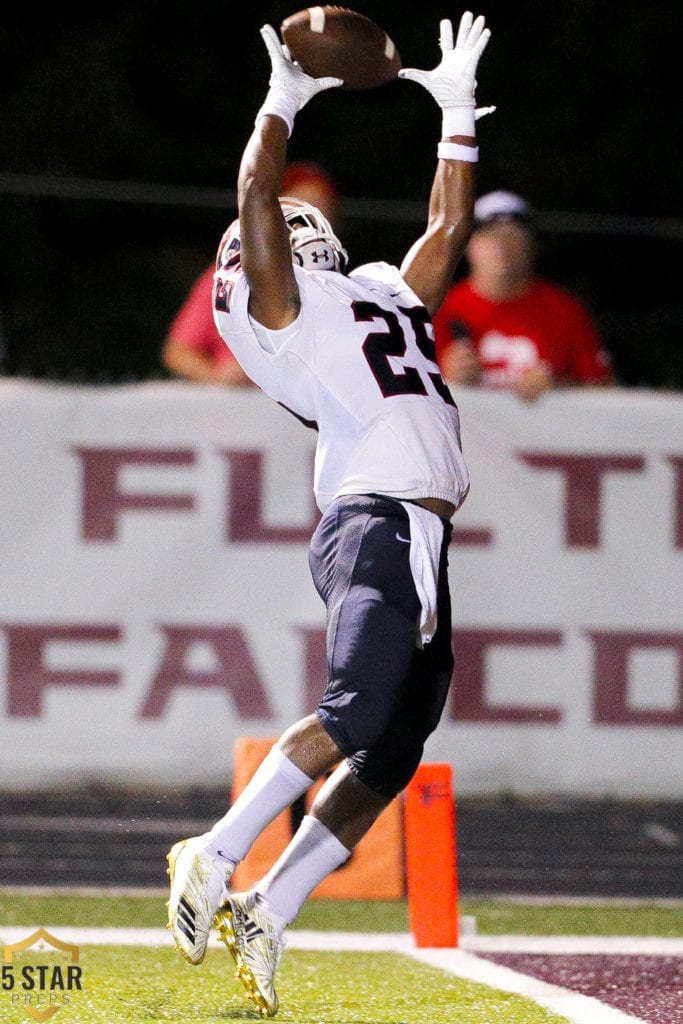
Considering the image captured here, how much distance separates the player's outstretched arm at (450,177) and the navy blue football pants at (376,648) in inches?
32.0

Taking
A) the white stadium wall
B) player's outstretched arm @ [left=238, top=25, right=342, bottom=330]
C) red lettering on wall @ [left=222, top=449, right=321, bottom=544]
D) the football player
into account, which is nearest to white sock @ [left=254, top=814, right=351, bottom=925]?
the football player

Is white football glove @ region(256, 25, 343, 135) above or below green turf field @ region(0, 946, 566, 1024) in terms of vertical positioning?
above

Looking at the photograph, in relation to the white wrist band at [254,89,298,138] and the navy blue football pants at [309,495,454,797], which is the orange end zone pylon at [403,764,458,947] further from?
the white wrist band at [254,89,298,138]

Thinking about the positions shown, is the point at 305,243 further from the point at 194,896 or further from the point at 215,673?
the point at 215,673

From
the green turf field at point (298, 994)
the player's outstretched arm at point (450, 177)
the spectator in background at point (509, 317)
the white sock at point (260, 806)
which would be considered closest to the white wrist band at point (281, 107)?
the player's outstretched arm at point (450, 177)

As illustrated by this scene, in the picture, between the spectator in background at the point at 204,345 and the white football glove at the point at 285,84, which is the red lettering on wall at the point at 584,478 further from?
the white football glove at the point at 285,84

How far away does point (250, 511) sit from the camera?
7.06 meters

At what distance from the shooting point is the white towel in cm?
386

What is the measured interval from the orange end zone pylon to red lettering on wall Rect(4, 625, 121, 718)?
2.47 metres

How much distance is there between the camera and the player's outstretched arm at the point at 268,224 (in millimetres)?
3980

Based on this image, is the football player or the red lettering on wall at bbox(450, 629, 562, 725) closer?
the football player

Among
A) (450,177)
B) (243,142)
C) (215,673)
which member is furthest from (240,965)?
(243,142)

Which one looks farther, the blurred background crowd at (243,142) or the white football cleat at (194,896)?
the blurred background crowd at (243,142)

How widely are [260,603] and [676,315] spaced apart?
32.6ft
